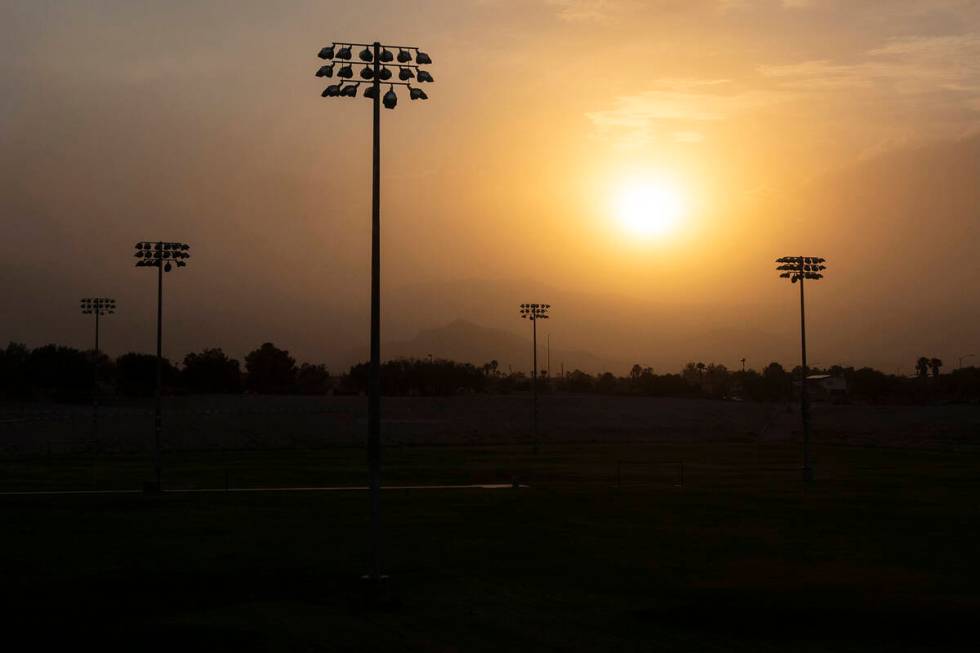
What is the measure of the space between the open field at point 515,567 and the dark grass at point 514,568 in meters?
0.11

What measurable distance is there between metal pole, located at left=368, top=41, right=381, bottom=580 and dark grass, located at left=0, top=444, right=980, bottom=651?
1768mm

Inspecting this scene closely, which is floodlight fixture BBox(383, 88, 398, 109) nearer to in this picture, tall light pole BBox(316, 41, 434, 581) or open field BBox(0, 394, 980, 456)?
tall light pole BBox(316, 41, 434, 581)

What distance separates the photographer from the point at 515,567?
34375 mm

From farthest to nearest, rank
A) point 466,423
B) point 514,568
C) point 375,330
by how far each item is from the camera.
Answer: point 466,423 < point 514,568 < point 375,330

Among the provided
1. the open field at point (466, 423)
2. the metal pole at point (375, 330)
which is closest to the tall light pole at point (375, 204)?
the metal pole at point (375, 330)

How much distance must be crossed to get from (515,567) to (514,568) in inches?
8.8

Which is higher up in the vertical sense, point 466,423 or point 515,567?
point 466,423

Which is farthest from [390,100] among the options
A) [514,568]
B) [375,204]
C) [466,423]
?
[466,423]

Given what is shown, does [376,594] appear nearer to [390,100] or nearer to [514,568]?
[514,568]

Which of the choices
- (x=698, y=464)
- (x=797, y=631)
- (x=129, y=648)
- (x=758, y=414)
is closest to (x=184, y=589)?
(x=129, y=648)

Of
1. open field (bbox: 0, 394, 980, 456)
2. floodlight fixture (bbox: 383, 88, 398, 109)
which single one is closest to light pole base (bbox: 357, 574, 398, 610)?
floodlight fixture (bbox: 383, 88, 398, 109)

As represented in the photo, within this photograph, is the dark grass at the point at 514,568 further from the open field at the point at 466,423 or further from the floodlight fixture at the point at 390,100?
the open field at the point at 466,423

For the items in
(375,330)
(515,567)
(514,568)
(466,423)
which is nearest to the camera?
(375,330)

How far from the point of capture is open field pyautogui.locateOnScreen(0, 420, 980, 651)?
24.7 metres
